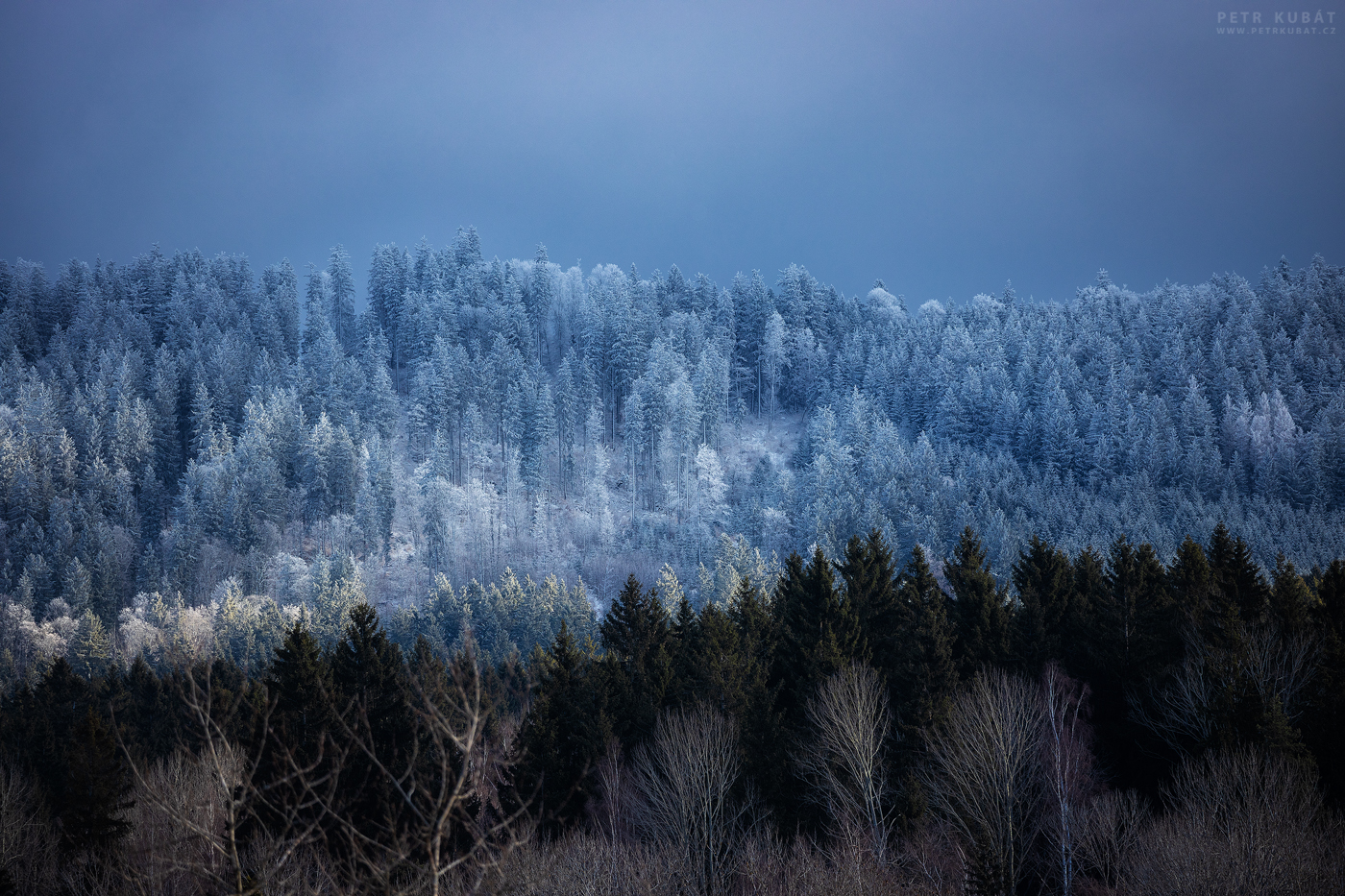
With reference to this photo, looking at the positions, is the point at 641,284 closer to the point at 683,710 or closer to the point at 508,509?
the point at 508,509

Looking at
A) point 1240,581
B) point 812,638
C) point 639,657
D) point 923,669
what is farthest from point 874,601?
point 1240,581

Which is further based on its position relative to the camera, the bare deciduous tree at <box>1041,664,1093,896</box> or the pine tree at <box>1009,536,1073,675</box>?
the pine tree at <box>1009,536,1073,675</box>

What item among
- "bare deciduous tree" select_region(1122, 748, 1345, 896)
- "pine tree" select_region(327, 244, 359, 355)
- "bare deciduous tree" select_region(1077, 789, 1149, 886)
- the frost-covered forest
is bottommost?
"bare deciduous tree" select_region(1077, 789, 1149, 886)

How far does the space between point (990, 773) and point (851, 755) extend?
4.16m

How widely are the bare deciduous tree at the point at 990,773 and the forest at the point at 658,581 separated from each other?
10.0 inches

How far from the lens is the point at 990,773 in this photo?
23078 millimetres

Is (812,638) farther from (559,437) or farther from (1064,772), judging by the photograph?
(559,437)

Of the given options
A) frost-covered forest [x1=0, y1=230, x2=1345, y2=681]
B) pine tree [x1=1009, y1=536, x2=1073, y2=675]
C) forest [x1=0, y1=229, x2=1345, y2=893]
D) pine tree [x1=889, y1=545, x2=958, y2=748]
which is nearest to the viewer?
forest [x1=0, y1=229, x2=1345, y2=893]

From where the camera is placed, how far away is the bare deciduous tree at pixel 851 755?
2336 cm

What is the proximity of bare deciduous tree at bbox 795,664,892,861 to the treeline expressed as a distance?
151mm

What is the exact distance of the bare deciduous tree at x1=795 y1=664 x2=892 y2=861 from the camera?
23.4 m

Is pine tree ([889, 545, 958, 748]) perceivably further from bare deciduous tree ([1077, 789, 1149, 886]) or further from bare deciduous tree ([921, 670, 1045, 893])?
bare deciduous tree ([1077, 789, 1149, 886])

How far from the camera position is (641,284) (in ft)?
448

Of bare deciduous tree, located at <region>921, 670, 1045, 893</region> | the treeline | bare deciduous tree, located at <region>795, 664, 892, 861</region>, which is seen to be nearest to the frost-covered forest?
the treeline
